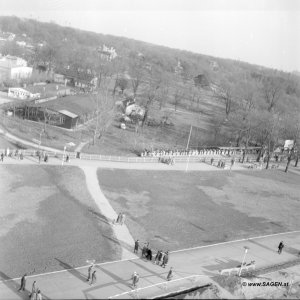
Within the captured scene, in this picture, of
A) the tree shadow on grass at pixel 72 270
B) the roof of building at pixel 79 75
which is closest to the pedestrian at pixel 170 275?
the tree shadow on grass at pixel 72 270

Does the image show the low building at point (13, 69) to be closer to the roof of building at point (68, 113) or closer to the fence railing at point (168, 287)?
the roof of building at point (68, 113)

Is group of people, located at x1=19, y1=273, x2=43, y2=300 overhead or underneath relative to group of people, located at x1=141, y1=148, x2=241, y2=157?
underneath

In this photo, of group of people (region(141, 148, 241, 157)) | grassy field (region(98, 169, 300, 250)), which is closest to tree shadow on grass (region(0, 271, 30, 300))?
grassy field (region(98, 169, 300, 250))

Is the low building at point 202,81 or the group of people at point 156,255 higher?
the low building at point 202,81

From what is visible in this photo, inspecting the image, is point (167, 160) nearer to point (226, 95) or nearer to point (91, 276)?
point (91, 276)

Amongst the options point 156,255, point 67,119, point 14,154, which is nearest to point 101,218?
point 156,255

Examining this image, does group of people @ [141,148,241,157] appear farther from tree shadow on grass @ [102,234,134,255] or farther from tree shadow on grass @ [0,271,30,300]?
tree shadow on grass @ [0,271,30,300]

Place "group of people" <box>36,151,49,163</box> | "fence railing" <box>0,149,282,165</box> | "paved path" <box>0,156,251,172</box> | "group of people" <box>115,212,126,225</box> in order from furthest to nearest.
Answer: "fence railing" <box>0,149,282,165</box> < "group of people" <box>36,151,49,163</box> < "paved path" <box>0,156,251,172</box> < "group of people" <box>115,212,126,225</box>
